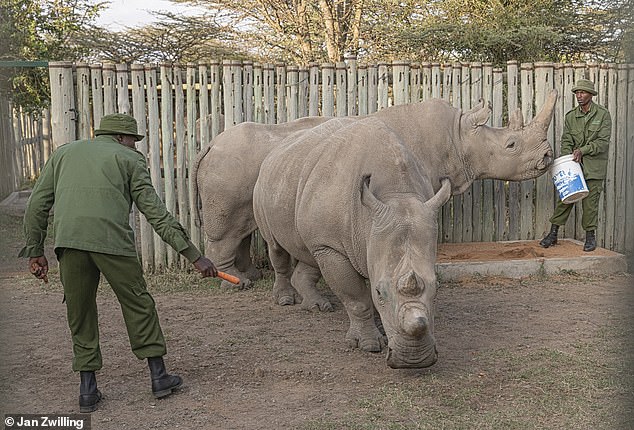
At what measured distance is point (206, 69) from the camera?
968 centimetres

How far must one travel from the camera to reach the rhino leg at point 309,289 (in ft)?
25.8

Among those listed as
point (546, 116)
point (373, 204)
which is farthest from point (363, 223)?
point (546, 116)

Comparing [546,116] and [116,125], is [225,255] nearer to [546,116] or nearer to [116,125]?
[116,125]

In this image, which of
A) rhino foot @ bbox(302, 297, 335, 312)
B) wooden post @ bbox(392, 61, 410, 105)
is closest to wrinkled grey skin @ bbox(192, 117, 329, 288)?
rhino foot @ bbox(302, 297, 335, 312)

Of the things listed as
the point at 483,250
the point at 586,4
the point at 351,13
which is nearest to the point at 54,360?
the point at 483,250

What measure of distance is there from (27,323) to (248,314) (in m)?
2.12

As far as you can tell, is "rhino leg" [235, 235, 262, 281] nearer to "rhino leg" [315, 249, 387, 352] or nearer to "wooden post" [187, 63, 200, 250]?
"wooden post" [187, 63, 200, 250]

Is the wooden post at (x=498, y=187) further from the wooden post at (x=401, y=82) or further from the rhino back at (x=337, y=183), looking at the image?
the rhino back at (x=337, y=183)

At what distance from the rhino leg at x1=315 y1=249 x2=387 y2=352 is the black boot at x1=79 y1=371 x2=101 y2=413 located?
2010mm

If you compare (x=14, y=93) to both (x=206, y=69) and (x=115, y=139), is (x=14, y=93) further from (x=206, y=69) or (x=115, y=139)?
(x=115, y=139)

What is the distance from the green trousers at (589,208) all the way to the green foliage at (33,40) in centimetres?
793

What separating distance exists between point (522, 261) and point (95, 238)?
555cm

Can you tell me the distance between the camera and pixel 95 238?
5168 millimetres

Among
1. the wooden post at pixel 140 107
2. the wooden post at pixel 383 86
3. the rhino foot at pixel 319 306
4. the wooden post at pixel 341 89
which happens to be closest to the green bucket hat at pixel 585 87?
the wooden post at pixel 383 86
